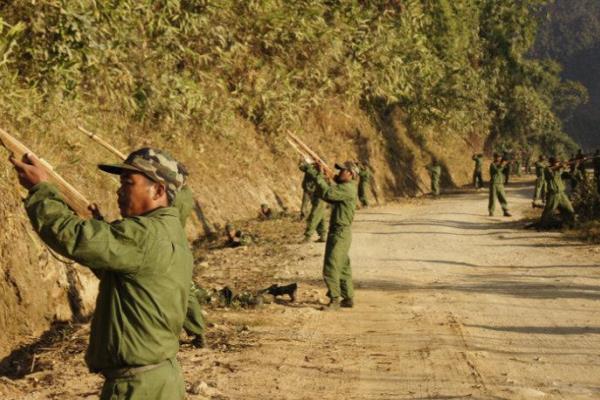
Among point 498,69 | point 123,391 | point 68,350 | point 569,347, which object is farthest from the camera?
point 498,69

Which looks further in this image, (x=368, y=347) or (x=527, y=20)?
(x=527, y=20)

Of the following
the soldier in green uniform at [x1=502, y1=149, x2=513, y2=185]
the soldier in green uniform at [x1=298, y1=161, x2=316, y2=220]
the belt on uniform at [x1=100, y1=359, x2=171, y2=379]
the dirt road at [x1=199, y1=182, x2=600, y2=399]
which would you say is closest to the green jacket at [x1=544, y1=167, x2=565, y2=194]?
the dirt road at [x1=199, y1=182, x2=600, y2=399]

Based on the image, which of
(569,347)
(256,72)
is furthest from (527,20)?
(569,347)

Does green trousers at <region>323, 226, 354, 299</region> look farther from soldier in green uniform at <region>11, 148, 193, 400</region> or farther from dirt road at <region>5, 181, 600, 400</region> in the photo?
soldier in green uniform at <region>11, 148, 193, 400</region>

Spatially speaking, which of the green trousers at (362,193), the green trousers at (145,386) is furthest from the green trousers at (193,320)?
the green trousers at (362,193)

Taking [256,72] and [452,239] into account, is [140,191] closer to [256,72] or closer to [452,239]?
[256,72]

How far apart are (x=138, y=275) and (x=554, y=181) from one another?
53.0 ft

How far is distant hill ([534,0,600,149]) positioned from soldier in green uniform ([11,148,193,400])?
10727 cm

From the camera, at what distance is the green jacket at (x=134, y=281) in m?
3.03

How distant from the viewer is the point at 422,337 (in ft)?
27.1

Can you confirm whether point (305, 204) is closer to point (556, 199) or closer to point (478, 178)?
point (556, 199)

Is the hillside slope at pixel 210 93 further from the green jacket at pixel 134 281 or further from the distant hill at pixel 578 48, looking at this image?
the distant hill at pixel 578 48

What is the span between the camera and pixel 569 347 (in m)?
7.76

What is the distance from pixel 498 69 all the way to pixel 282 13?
30879mm
